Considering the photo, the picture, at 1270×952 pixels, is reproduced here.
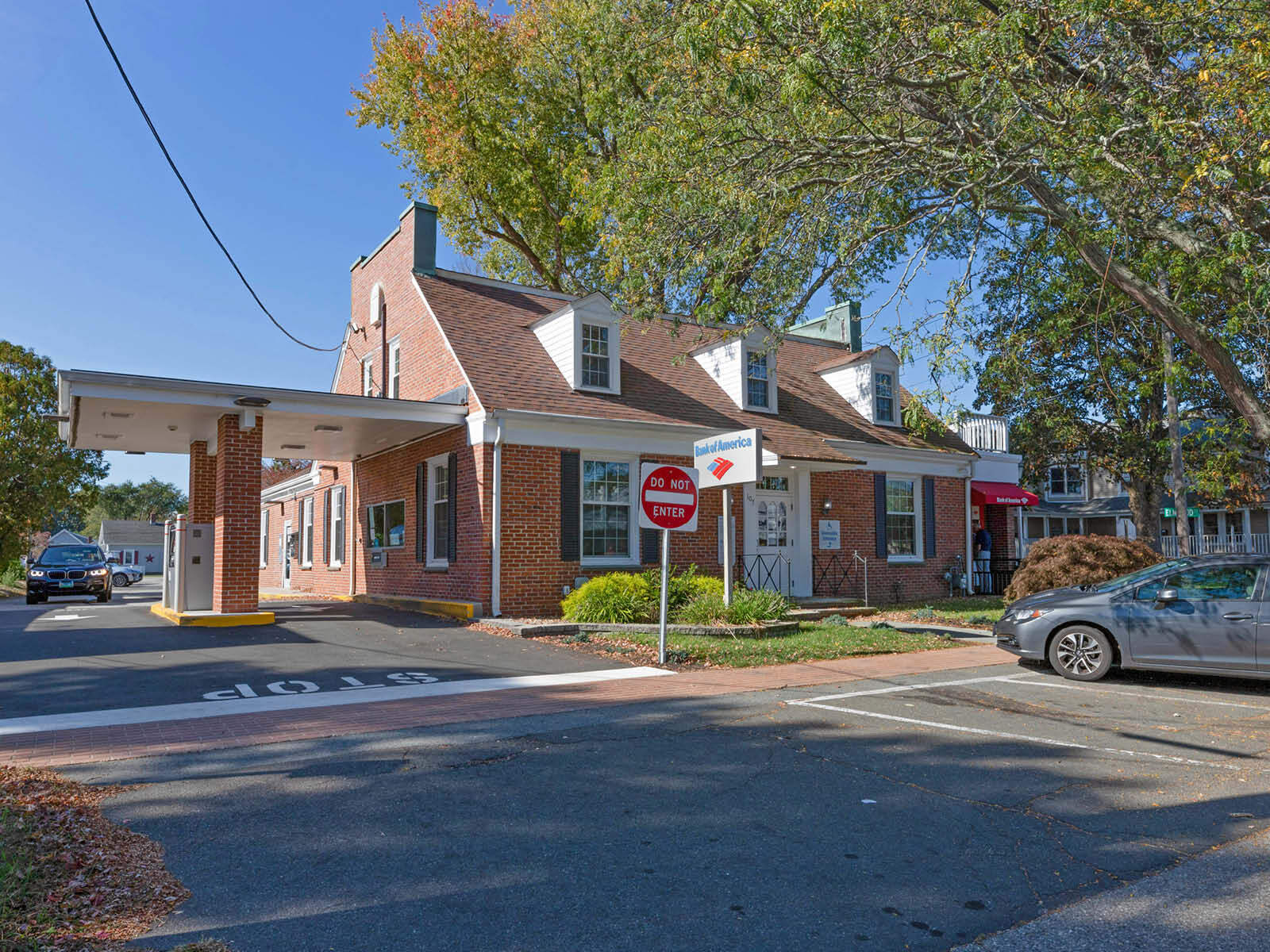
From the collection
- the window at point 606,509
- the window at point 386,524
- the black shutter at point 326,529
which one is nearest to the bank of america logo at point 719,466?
the window at point 606,509

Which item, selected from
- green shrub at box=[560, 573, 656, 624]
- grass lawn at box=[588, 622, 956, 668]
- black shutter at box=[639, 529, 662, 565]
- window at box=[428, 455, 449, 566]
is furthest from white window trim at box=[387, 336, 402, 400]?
grass lawn at box=[588, 622, 956, 668]

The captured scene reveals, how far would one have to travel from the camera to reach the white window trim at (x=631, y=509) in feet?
52.7

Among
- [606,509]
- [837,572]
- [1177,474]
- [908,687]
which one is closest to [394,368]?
[606,509]

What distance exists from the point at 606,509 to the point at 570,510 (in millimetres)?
910

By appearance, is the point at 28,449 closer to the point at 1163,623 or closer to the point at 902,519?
the point at 902,519

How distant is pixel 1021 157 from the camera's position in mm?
10672

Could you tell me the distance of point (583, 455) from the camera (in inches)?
639

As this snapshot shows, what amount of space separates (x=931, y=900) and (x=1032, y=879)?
2.03 ft

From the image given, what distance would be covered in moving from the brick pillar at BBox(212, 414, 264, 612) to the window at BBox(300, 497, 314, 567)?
34.4ft

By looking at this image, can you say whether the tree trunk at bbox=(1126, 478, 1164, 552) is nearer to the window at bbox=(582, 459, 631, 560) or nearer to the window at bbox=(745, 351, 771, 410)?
the window at bbox=(745, 351, 771, 410)

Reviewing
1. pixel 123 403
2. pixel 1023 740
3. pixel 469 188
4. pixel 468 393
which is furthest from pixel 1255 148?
pixel 469 188

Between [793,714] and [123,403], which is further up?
[123,403]

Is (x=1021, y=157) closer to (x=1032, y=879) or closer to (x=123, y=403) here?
(x=1032, y=879)

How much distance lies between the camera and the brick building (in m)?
15.0
